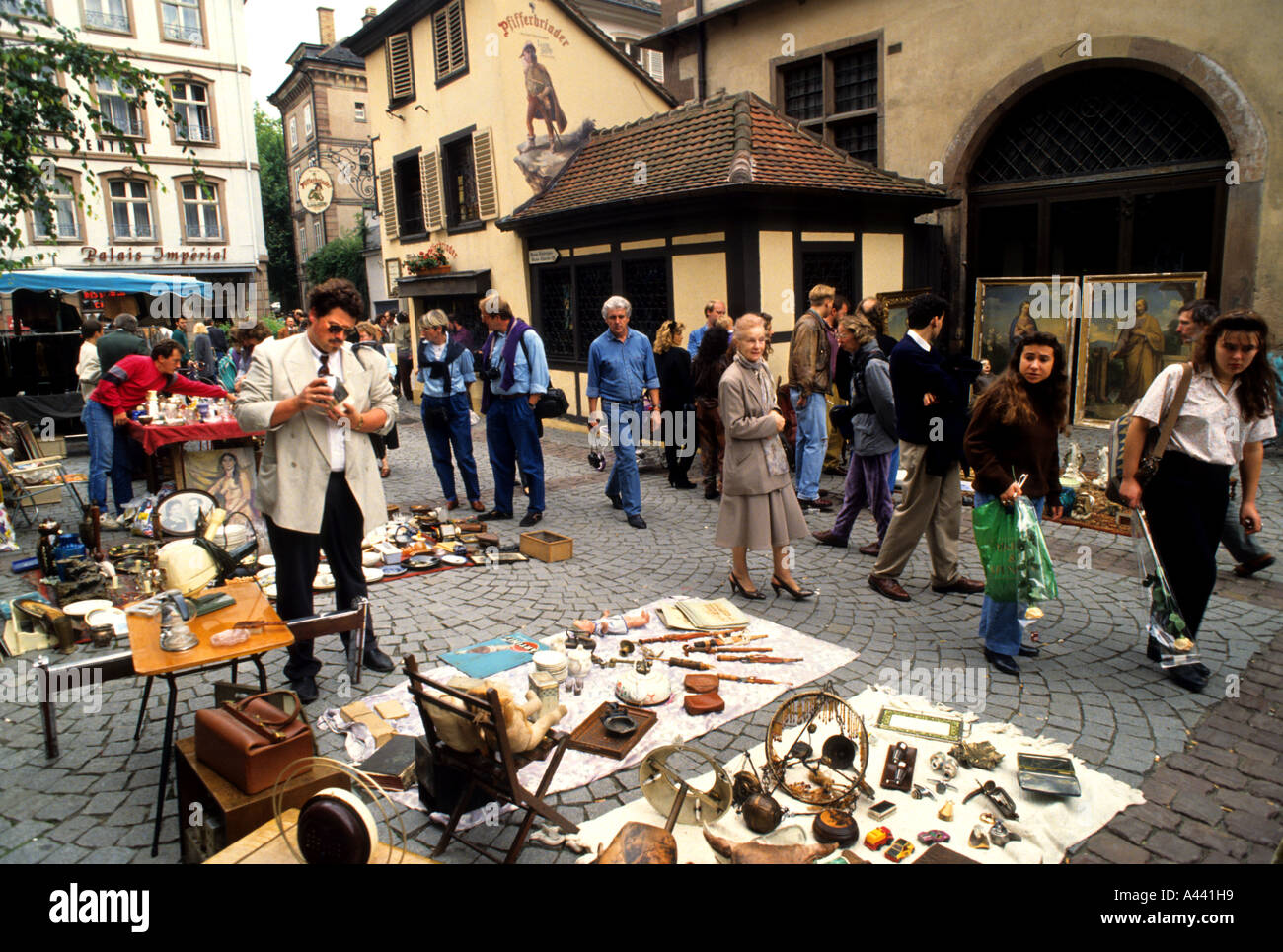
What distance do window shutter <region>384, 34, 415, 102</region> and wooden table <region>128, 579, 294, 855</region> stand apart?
1478 cm

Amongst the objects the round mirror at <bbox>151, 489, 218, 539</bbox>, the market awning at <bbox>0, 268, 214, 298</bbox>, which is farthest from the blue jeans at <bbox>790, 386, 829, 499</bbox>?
the market awning at <bbox>0, 268, 214, 298</bbox>

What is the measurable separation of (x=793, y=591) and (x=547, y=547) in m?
2.10

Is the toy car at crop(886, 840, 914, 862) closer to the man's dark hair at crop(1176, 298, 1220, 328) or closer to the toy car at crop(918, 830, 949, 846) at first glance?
the toy car at crop(918, 830, 949, 846)

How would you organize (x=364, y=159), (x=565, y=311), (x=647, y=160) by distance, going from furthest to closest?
(x=364, y=159)
(x=565, y=311)
(x=647, y=160)

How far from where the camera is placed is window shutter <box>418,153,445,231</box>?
1605cm

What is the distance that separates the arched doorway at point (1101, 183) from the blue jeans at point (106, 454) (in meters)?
11.3

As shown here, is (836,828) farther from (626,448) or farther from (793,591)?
(626,448)

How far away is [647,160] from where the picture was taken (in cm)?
1181

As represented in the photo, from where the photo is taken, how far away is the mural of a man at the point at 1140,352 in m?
10.4

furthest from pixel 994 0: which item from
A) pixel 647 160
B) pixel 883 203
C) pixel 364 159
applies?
pixel 364 159

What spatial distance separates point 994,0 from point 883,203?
3032mm

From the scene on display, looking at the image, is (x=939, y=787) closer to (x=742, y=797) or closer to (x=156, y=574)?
(x=742, y=797)

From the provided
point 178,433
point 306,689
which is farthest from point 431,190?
point 306,689

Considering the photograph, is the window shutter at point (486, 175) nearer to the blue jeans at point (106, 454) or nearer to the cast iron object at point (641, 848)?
the blue jeans at point (106, 454)
